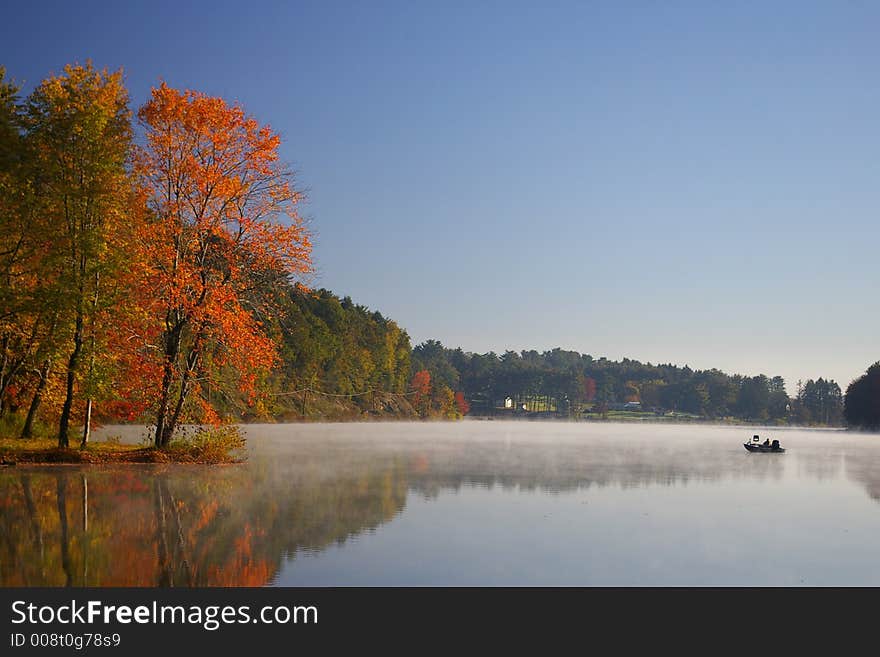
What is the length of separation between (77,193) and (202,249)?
6.32 metres

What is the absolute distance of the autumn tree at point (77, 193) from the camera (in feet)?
107

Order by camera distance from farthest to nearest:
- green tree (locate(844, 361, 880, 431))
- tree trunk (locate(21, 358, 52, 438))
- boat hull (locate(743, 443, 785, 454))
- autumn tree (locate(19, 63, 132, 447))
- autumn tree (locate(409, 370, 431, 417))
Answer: autumn tree (locate(409, 370, 431, 417)) < green tree (locate(844, 361, 880, 431)) < boat hull (locate(743, 443, 785, 454)) < tree trunk (locate(21, 358, 52, 438)) < autumn tree (locate(19, 63, 132, 447))

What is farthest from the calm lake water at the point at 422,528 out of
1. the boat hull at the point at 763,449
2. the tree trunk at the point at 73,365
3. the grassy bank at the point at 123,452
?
the boat hull at the point at 763,449

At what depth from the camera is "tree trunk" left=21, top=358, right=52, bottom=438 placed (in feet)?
123

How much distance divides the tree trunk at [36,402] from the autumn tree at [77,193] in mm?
4014

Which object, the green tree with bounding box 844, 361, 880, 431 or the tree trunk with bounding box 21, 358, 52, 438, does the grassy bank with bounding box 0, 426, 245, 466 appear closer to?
the tree trunk with bounding box 21, 358, 52, 438

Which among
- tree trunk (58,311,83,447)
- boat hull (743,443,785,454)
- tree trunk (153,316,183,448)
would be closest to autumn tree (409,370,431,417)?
boat hull (743,443,785,454)

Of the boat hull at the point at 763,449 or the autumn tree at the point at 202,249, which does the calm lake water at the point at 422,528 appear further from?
the boat hull at the point at 763,449

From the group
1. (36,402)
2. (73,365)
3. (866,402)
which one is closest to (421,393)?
(866,402)

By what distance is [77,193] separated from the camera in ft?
108

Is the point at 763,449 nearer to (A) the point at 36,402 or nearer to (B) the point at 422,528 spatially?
(A) the point at 36,402

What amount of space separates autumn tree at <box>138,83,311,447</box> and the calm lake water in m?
4.63

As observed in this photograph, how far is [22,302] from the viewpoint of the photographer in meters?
32.6
